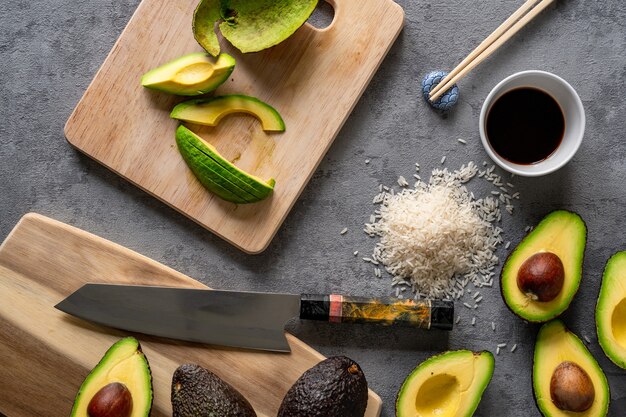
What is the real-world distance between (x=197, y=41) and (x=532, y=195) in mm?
893

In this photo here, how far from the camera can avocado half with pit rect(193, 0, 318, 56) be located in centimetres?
156

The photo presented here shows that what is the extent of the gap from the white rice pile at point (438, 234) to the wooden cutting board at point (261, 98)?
0.24 meters

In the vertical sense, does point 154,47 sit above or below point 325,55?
above

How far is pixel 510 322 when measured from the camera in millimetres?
1687

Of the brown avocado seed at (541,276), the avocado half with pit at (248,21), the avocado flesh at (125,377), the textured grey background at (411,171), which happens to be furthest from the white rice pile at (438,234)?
the avocado flesh at (125,377)

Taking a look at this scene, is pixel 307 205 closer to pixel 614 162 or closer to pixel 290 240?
pixel 290 240

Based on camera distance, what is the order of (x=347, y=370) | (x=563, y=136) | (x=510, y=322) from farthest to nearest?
(x=510, y=322)
(x=563, y=136)
(x=347, y=370)

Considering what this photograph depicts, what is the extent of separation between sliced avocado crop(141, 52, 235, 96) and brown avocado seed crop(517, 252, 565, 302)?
811 millimetres

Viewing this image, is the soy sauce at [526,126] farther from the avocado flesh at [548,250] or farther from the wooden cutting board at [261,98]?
the wooden cutting board at [261,98]

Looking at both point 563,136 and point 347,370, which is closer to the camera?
point 347,370

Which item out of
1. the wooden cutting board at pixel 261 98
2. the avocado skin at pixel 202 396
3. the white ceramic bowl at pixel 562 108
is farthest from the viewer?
the wooden cutting board at pixel 261 98

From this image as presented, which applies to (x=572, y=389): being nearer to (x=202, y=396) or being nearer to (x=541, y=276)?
(x=541, y=276)

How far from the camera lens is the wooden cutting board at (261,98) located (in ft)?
5.33

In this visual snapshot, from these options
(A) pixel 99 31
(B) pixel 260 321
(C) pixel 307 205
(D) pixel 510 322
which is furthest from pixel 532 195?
(A) pixel 99 31
